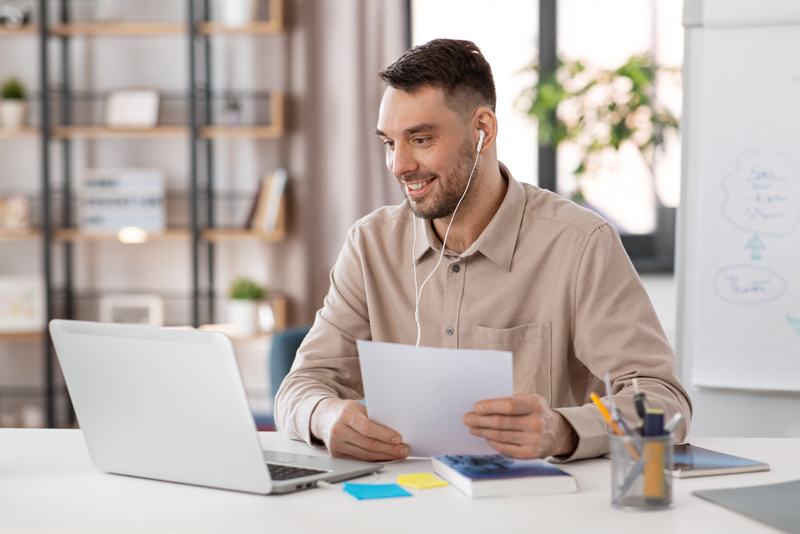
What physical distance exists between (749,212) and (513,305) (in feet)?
3.01

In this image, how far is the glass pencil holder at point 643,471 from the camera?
3.28 feet

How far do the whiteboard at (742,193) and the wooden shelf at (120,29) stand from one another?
211cm

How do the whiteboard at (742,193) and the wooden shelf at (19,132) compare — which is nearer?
the whiteboard at (742,193)

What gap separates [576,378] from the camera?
1.64m

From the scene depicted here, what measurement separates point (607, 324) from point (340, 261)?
1.83 feet

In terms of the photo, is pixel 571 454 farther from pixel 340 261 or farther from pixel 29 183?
pixel 29 183

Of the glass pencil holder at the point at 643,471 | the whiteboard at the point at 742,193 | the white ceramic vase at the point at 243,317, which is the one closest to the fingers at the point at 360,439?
the glass pencil holder at the point at 643,471

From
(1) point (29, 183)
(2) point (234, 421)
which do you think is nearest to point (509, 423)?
(2) point (234, 421)

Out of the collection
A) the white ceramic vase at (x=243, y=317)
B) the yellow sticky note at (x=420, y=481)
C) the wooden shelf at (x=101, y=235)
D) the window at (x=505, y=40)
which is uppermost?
the window at (x=505, y=40)

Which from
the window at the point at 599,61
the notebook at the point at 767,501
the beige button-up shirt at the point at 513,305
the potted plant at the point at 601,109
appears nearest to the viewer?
the notebook at the point at 767,501

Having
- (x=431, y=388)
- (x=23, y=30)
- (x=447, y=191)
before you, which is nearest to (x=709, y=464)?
(x=431, y=388)

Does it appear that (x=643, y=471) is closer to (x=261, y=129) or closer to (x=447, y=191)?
(x=447, y=191)

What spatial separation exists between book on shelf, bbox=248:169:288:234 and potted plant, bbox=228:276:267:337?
0.24 metres

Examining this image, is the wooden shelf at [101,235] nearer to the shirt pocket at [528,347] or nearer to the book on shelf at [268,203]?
the book on shelf at [268,203]
